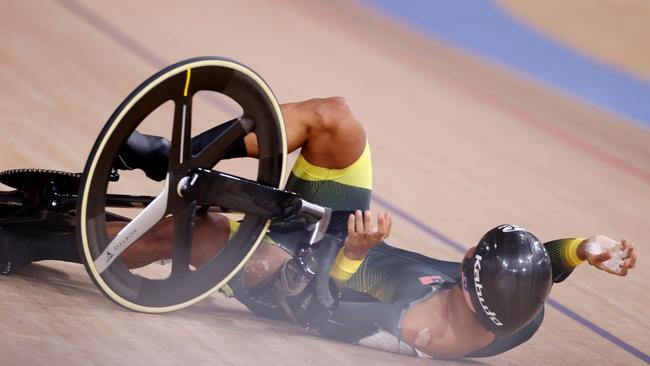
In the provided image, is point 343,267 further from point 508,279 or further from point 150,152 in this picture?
point 150,152

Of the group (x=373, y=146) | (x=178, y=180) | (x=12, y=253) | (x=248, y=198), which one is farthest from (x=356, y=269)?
(x=373, y=146)

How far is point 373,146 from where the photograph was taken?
17.3 feet

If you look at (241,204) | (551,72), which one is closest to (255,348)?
(241,204)

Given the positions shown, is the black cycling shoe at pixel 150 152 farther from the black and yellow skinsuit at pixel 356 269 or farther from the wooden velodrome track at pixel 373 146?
the wooden velodrome track at pixel 373 146

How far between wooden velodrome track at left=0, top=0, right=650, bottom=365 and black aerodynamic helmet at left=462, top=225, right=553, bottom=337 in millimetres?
299

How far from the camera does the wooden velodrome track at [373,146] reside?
2531 millimetres

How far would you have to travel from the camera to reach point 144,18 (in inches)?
260

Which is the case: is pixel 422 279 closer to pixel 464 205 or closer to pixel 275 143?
pixel 275 143

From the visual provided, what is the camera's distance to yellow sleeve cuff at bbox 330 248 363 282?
2.60 meters

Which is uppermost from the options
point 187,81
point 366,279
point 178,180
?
point 187,81

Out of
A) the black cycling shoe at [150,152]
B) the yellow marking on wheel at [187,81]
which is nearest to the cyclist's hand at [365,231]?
the black cycling shoe at [150,152]

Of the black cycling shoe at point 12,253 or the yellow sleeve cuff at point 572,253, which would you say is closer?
the black cycling shoe at point 12,253

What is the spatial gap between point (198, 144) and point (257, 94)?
190 mm

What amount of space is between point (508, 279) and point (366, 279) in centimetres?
48
